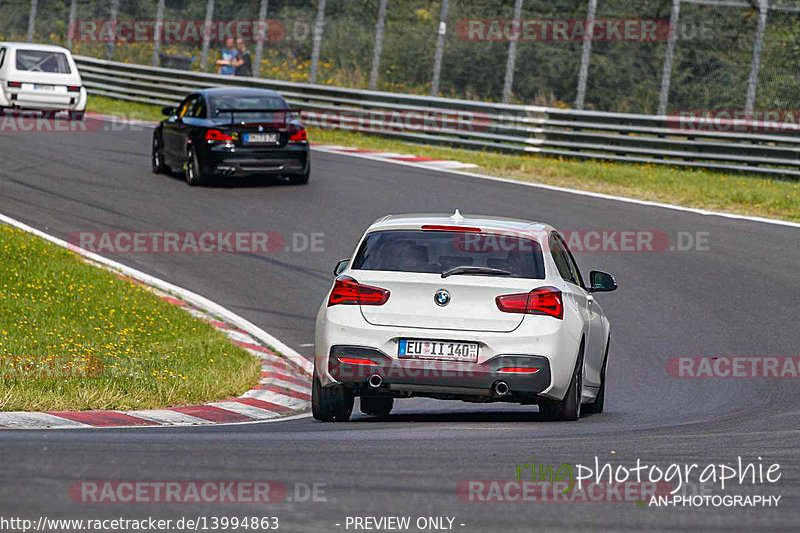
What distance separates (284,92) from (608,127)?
851cm

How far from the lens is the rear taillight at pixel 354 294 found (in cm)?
896

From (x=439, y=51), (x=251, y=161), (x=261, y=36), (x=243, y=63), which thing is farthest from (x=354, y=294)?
(x=243, y=63)

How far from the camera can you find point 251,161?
21.6m

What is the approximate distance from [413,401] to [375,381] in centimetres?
→ 290

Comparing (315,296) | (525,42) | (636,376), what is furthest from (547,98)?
(636,376)

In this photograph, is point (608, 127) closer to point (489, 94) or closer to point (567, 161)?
point (567, 161)

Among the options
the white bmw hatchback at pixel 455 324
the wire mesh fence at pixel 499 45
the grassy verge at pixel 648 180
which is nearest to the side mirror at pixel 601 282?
the white bmw hatchback at pixel 455 324

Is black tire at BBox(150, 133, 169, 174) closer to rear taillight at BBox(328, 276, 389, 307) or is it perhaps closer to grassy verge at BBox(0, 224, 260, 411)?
grassy verge at BBox(0, 224, 260, 411)

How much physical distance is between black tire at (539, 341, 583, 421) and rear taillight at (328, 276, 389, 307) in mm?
1392

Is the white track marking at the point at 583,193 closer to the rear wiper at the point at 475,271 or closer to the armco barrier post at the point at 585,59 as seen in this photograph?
the armco barrier post at the point at 585,59

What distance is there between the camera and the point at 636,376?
12094 millimetres

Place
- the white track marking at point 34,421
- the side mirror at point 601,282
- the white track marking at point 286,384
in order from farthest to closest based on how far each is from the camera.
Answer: the white track marking at point 286,384
the side mirror at point 601,282
the white track marking at point 34,421

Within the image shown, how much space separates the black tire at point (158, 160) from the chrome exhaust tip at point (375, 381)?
597 inches

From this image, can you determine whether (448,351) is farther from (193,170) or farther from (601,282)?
(193,170)
